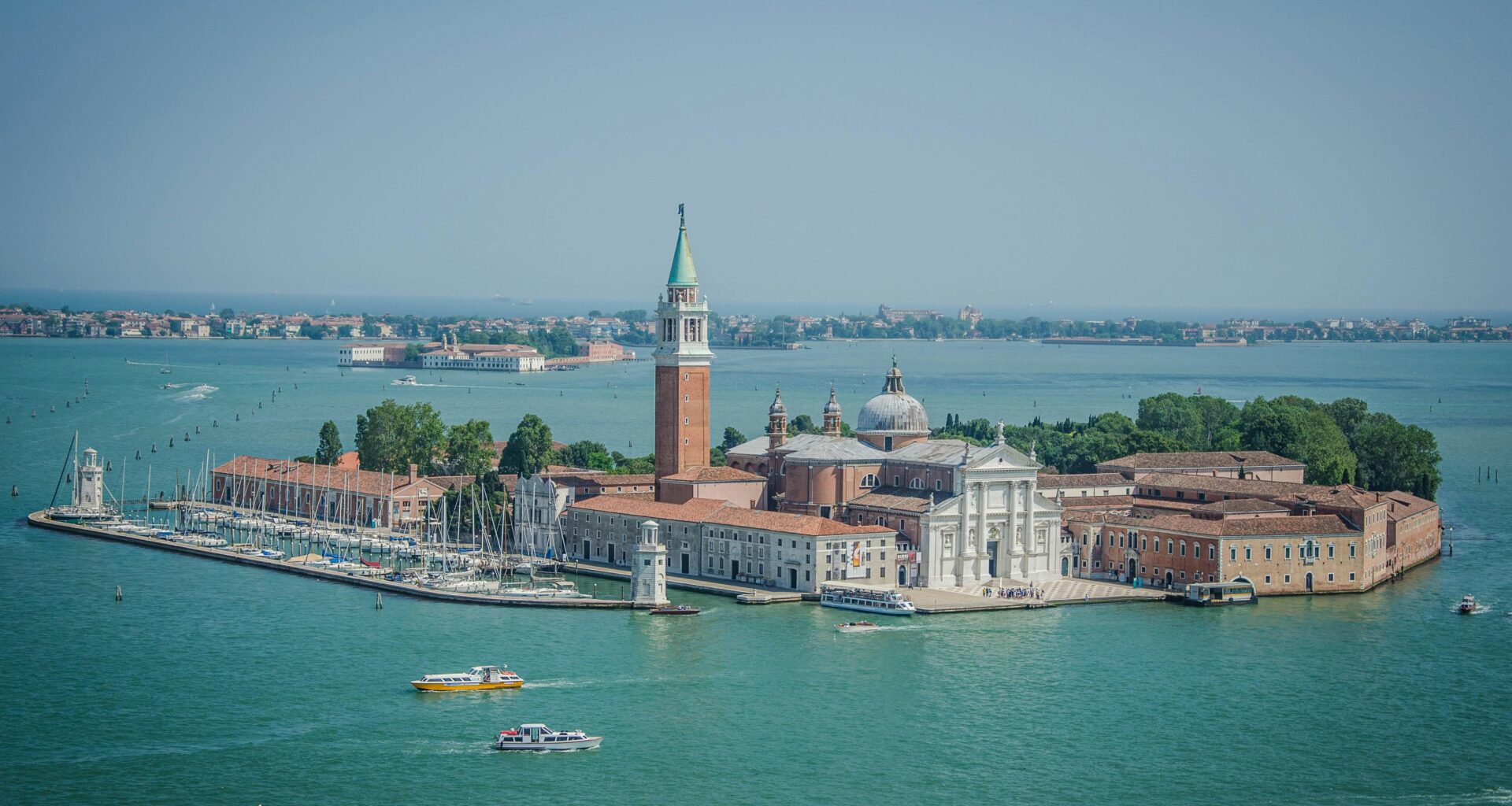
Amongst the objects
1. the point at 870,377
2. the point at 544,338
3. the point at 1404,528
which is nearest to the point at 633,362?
the point at 544,338

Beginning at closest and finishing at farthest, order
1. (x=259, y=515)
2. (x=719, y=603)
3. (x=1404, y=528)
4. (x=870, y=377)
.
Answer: (x=719, y=603) < (x=1404, y=528) < (x=259, y=515) < (x=870, y=377)

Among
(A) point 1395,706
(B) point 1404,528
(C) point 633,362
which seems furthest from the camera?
(C) point 633,362

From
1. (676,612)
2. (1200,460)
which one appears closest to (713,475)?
(676,612)

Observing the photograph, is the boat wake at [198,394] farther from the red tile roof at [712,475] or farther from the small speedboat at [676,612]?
the small speedboat at [676,612]

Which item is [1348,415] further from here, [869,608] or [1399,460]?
[869,608]

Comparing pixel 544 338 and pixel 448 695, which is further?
pixel 544 338

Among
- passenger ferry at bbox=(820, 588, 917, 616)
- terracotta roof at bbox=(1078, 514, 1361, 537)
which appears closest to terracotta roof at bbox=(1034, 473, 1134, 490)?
terracotta roof at bbox=(1078, 514, 1361, 537)

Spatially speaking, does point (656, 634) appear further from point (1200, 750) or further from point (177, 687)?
point (1200, 750)
